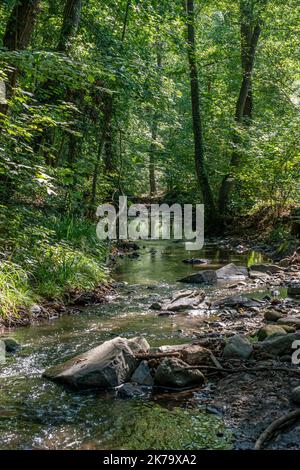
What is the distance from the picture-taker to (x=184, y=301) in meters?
7.59

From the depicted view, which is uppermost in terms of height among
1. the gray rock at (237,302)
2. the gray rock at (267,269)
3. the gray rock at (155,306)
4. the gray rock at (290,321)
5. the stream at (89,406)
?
the gray rock at (267,269)

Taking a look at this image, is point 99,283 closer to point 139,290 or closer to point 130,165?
point 139,290

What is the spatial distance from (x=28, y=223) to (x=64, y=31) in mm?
4612

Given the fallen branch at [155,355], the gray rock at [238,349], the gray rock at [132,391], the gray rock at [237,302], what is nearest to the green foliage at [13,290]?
the fallen branch at [155,355]

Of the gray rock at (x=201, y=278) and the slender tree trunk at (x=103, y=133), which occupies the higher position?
the slender tree trunk at (x=103, y=133)

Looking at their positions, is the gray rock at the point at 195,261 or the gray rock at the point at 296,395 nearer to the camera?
the gray rock at the point at 296,395

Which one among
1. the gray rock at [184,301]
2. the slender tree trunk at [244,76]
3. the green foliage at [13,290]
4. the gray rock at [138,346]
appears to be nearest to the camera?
the gray rock at [138,346]

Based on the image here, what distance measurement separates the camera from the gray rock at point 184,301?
24.3ft

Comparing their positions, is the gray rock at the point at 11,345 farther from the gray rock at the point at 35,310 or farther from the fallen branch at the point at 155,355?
the fallen branch at the point at 155,355

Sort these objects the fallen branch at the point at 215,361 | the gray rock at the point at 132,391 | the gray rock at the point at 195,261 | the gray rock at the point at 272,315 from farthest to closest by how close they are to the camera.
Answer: the gray rock at the point at 195,261 < the gray rock at the point at 272,315 < the fallen branch at the point at 215,361 < the gray rock at the point at 132,391

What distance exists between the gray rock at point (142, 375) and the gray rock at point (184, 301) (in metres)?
2.63

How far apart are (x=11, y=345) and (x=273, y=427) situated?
10.6ft

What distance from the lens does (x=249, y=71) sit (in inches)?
677

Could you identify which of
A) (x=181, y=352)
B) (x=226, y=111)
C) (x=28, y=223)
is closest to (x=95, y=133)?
(x=28, y=223)
